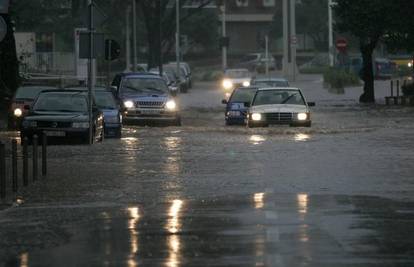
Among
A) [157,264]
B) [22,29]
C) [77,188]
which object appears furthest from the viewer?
[22,29]

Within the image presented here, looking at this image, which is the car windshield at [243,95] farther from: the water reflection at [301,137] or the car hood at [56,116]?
the car hood at [56,116]

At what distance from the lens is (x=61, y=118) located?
26922 millimetres

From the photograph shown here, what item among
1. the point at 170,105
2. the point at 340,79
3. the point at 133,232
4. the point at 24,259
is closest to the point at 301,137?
the point at 170,105

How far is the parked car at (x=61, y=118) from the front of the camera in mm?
26719

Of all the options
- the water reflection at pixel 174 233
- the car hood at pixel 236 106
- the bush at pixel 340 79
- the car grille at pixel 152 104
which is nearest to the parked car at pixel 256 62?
the bush at pixel 340 79

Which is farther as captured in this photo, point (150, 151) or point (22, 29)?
point (22, 29)

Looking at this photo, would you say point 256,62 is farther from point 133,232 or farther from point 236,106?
point 133,232

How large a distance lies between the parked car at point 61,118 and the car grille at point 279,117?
526 centimetres

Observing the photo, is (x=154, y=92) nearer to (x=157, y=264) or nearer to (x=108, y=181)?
(x=108, y=181)

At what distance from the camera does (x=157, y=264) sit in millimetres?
10711

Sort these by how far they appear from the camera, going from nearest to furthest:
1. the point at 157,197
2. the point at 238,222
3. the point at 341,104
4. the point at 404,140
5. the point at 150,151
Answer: the point at 238,222
the point at 157,197
the point at 150,151
the point at 404,140
the point at 341,104

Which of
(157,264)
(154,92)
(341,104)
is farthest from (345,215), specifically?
(341,104)

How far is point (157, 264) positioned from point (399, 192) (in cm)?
706

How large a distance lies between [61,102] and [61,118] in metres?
1.43
